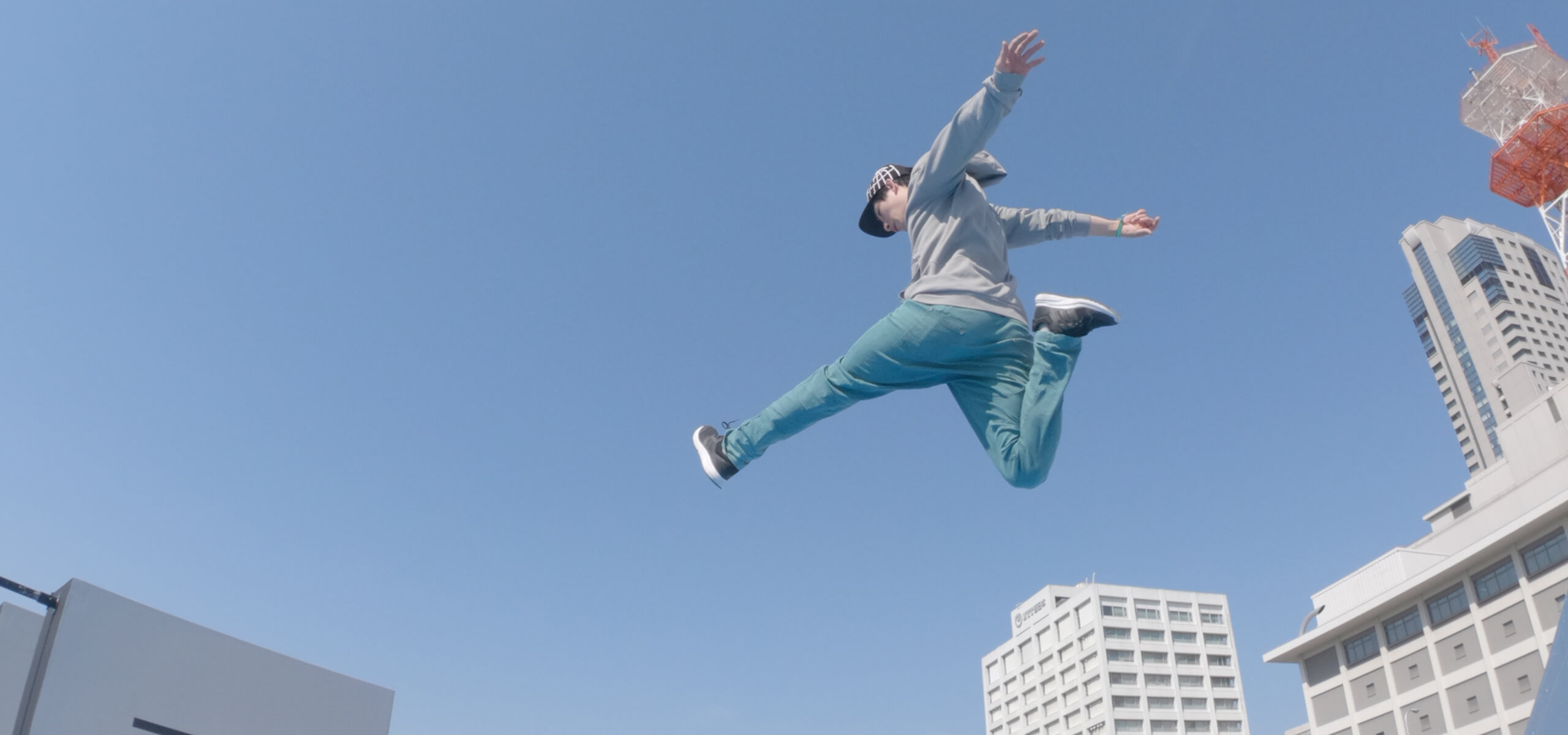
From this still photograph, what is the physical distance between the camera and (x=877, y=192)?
5.41 metres

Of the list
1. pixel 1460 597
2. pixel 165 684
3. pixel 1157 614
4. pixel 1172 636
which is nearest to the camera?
pixel 165 684

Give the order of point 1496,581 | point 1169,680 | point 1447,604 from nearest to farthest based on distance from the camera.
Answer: point 1496,581 < point 1447,604 < point 1169,680

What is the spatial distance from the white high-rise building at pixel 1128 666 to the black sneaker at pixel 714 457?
271 feet

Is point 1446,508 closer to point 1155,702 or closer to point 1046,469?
point 1155,702

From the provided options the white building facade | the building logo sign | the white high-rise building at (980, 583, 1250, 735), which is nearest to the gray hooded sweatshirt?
the white building facade

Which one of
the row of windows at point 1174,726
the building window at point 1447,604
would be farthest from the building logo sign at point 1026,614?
the building window at point 1447,604

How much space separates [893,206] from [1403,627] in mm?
56694

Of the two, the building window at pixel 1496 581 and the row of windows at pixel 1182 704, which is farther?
the row of windows at pixel 1182 704

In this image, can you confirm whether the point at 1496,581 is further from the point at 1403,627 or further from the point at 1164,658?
the point at 1164,658

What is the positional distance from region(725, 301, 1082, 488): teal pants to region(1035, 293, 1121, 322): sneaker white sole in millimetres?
162

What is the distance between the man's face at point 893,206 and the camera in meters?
5.32

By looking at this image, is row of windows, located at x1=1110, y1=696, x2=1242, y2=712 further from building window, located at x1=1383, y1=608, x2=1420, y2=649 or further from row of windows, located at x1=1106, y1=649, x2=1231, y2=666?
building window, located at x1=1383, y1=608, x2=1420, y2=649

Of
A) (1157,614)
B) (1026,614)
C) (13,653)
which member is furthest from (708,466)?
(1026,614)

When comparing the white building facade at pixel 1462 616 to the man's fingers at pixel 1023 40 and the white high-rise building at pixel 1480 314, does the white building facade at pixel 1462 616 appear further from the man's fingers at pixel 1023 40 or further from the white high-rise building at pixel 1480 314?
the white high-rise building at pixel 1480 314
